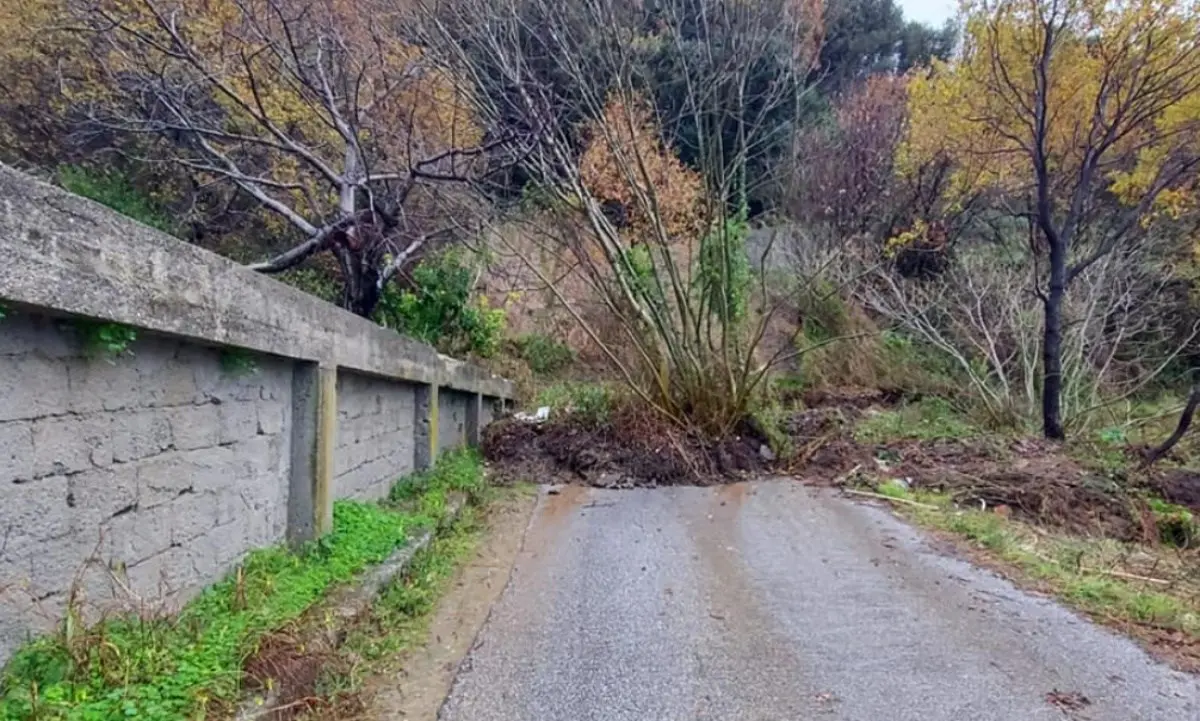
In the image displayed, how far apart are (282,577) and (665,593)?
182cm

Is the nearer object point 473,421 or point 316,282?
point 473,421

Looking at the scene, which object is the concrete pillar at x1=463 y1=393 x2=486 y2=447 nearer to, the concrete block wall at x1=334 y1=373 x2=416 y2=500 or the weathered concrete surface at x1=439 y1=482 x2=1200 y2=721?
the concrete block wall at x1=334 y1=373 x2=416 y2=500

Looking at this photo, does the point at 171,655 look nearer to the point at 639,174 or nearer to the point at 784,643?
the point at 784,643

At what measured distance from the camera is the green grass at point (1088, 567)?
323 centimetres

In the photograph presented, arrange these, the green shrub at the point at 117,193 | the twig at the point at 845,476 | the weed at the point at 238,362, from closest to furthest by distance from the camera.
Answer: the weed at the point at 238,362
the twig at the point at 845,476
the green shrub at the point at 117,193

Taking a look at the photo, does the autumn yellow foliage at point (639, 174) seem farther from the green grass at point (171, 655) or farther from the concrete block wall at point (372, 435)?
the green grass at point (171, 655)

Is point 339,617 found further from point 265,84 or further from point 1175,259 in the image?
point 1175,259

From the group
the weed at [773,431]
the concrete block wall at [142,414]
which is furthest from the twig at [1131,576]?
the concrete block wall at [142,414]

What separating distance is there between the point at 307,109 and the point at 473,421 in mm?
4006

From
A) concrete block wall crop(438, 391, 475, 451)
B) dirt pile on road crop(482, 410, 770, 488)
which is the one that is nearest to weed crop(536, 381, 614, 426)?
dirt pile on road crop(482, 410, 770, 488)

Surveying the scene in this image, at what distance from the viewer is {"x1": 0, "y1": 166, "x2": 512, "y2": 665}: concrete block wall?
179 cm

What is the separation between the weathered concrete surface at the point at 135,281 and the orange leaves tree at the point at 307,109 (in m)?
3.01

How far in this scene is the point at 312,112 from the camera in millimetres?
7949

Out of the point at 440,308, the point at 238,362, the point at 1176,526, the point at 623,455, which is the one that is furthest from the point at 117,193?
the point at 1176,526
